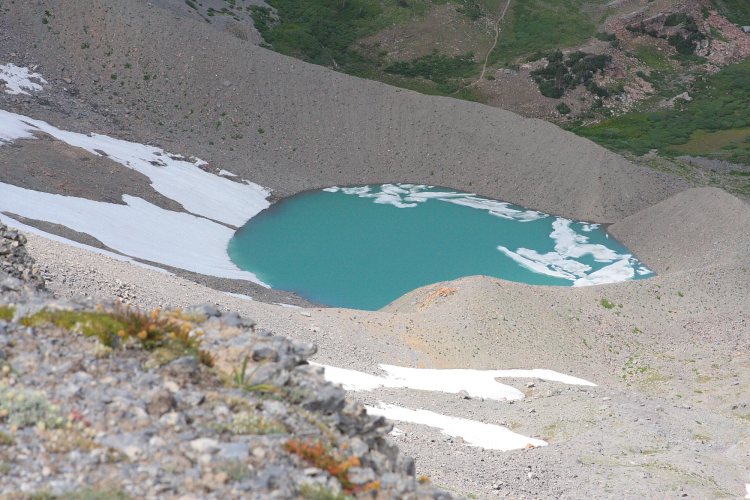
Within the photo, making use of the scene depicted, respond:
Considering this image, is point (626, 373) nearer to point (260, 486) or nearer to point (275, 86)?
point (260, 486)

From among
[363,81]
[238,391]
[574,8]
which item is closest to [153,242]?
[363,81]

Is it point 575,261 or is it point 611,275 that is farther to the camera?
point 575,261

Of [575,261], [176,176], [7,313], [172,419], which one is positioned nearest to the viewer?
[172,419]

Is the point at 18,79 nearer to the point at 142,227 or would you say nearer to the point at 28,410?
the point at 142,227

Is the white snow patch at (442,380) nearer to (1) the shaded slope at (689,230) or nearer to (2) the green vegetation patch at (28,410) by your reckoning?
(2) the green vegetation patch at (28,410)

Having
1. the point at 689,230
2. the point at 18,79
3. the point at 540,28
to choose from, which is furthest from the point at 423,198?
the point at 540,28

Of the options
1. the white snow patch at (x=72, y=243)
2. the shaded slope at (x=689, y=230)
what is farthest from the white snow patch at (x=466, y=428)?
the shaded slope at (x=689, y=230)
